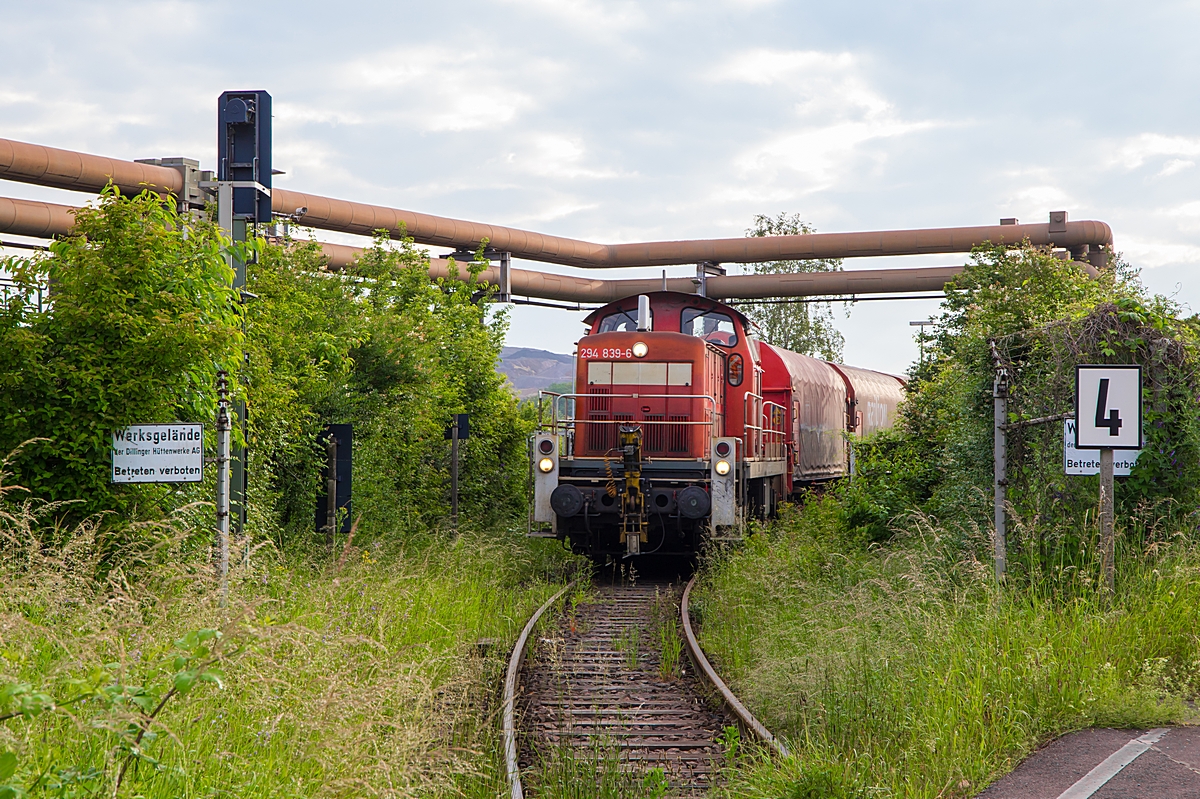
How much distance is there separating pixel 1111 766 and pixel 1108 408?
122 inches

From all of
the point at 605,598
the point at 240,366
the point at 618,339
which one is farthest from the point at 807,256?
the point at 240,366

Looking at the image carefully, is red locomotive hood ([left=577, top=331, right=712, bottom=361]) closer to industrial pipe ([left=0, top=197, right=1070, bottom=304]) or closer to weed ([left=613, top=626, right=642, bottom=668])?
weed ([left=613, top=626, right=642, bottom=668])

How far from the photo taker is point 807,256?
30422mm

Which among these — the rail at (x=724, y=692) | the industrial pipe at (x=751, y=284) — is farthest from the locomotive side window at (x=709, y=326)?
the industrial pipe at (x=751, y=284)

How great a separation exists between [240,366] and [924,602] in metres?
6.15

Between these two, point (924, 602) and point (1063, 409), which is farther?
point (1063, 409)

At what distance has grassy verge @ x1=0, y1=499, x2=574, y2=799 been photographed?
3.94 m

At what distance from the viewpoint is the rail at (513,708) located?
5843 mm

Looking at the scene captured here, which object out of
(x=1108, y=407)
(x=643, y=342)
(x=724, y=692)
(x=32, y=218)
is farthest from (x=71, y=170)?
(x=1108, y=407)

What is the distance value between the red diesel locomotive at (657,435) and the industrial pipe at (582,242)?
28.5 ft

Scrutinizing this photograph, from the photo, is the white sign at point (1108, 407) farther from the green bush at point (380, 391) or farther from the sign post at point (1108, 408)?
the green bush at point (380, 391)

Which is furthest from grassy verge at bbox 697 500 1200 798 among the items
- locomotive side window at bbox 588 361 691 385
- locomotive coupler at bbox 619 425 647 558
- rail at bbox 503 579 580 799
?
locomotive side window at bbox 588 361 691 385

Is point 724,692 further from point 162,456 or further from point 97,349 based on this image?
point 97,349

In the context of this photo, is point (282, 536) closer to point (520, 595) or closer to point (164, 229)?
point (520, 595)
